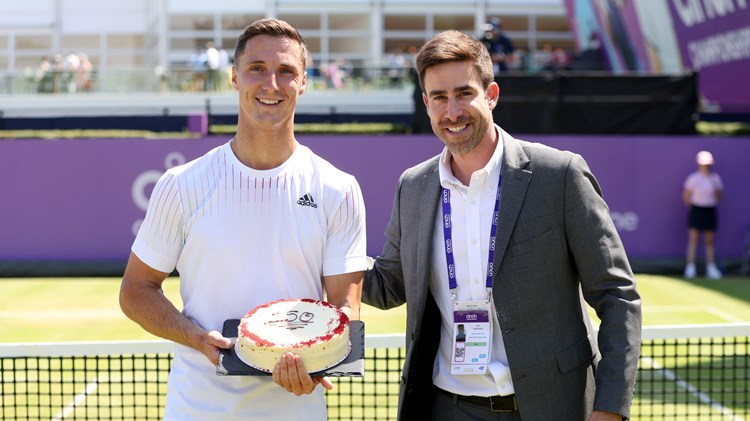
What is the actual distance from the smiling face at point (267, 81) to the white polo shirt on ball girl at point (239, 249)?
0.17 meters

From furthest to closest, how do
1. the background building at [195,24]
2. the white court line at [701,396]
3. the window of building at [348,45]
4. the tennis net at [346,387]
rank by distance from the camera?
the window of building at [348,45], the background building at [195,24], the white court line at [701,396], the tennis net at [346,387]

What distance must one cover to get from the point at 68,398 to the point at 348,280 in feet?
15.3

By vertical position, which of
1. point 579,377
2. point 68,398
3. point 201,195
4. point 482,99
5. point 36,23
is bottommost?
point 68,398

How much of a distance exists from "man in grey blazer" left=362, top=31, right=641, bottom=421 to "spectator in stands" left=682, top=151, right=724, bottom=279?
37.1 feet

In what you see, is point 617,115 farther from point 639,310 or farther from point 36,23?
point 36,23

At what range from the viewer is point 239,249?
9.62 feet

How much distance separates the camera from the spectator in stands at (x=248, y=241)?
2.93m

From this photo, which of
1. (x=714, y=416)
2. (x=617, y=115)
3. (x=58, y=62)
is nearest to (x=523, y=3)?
(x=58, y=62)

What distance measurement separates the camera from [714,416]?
6.48m

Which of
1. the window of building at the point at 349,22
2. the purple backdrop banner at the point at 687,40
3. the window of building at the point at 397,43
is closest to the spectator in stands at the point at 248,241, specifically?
the purple backdrop banner at the point at 687,40

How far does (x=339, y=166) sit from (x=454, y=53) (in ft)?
36.4

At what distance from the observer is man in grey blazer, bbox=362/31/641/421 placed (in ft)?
9.86

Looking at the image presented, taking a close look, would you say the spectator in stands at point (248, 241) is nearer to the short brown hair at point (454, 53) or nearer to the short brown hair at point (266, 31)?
the short brown hair at point (266, 31)

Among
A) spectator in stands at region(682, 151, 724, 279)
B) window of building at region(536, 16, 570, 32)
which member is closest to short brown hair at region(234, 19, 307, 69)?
spectator in stands at region(682, 151, 724, 279)
